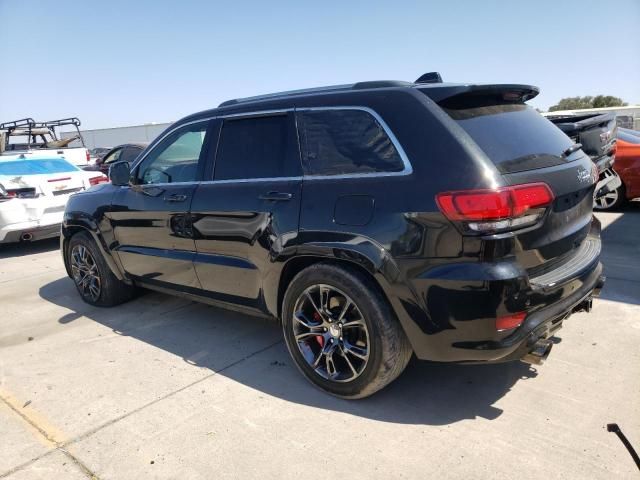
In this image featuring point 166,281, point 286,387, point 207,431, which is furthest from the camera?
point 166,281

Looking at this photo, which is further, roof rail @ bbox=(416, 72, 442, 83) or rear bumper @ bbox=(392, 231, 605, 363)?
roof rail @ bbox=(416, 72, 442, 83)

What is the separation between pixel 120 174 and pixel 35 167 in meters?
4.71

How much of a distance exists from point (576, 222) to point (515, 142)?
621 millimetres

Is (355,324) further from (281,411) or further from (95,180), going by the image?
(95,180)

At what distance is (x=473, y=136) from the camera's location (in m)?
2.68

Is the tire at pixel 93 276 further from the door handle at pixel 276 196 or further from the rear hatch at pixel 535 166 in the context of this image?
the rear hatch at pixel 535 166

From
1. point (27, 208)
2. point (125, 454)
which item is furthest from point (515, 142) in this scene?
point (27, 208)

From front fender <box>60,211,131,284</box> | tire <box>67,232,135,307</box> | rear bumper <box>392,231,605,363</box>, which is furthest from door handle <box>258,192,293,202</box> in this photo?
tire <box>67,232,135,307</box>

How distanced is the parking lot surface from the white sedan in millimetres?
3640

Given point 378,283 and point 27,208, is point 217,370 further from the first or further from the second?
point 27,208

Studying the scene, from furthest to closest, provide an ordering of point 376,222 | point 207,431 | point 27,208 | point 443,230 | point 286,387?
point 27,208 < point 286,387 < point 207,431 < point 376,222 < point 443,230

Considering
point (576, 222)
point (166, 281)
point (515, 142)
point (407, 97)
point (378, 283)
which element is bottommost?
point (166, 281)

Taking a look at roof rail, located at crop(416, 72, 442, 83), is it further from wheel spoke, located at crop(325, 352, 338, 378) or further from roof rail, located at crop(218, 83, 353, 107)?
wheel spoke, located at crop(325, 352, 338, 378)

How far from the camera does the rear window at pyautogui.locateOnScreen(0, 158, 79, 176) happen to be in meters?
7.76
